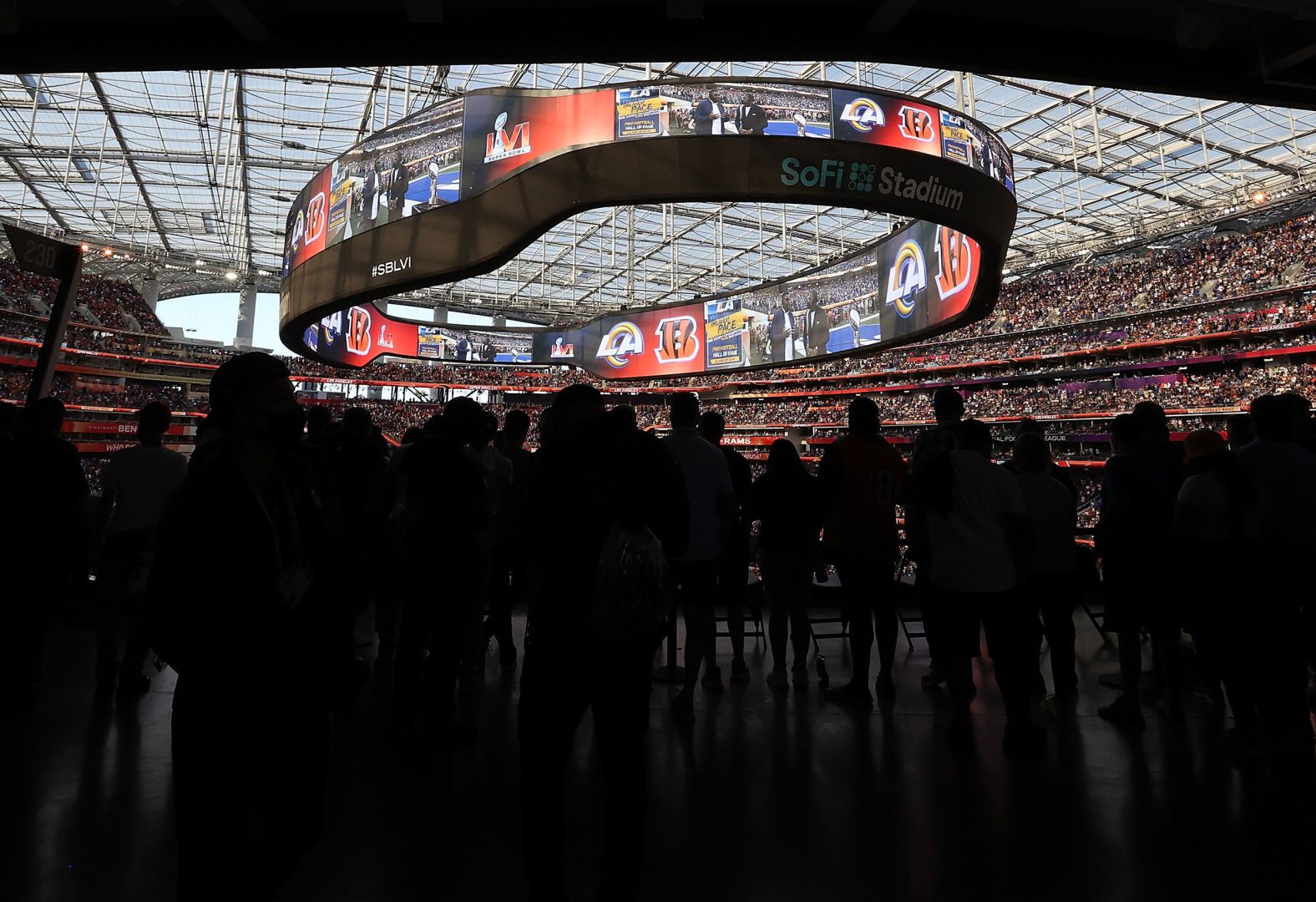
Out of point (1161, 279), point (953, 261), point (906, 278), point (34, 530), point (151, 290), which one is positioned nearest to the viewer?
point (34, 530)

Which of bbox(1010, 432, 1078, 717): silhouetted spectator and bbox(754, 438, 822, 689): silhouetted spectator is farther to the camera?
bbox(754, 438, 822, 689): silhouetted spectator

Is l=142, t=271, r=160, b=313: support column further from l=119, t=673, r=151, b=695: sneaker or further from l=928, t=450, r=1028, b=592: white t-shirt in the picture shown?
l=928, t=450, r=1028, b=592: white t-shirt

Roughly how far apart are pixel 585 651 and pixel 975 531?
6.74 feet

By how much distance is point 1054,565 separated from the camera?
3.55 m

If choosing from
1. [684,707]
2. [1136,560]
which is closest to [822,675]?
[684,707]

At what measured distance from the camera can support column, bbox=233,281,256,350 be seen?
39.6 m

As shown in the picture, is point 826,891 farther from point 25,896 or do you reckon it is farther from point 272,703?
point 25,896

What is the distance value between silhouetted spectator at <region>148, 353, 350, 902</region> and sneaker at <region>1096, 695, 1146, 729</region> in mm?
3538

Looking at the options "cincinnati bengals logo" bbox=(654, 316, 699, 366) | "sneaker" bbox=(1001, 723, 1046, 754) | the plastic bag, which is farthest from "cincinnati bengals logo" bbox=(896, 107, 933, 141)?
"cincinnati bengals logo" bbox=(654, 316, 699, 366)

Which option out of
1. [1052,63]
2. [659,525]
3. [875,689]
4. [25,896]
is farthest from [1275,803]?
[25,896]

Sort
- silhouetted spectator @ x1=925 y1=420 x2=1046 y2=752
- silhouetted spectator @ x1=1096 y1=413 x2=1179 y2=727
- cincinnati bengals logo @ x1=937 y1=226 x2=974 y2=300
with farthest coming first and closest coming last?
cincinnati bengals logo @ x1=937 y1=226 x2=974 y2=300
silhouetted spectator @ x1=1096 y1=413 x2=1179 y2=727
silhouetted spectator @ x1=925 y1=420 x2=1046 y2=752

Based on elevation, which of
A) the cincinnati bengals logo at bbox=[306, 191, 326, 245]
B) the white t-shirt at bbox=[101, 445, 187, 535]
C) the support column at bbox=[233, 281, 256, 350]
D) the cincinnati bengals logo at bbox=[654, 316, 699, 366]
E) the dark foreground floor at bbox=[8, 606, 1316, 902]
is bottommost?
the dark foreground floor at bbox=[8, 606, 1316, 902]

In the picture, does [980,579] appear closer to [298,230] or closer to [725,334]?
[298,230]

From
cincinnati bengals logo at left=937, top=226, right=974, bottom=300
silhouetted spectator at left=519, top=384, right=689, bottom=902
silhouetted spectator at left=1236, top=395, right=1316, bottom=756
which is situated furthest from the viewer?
cincinnati bengals logo at left=937, top=226, right=974, bottom=300
